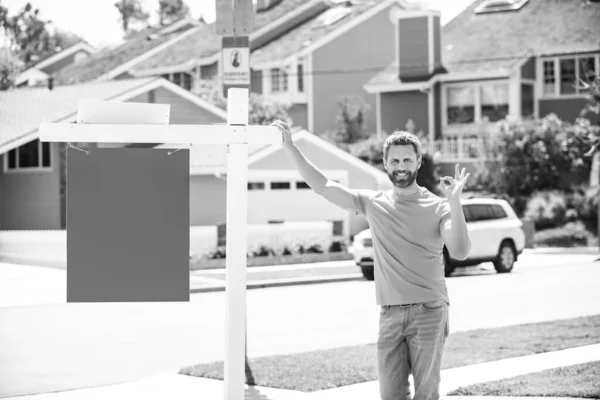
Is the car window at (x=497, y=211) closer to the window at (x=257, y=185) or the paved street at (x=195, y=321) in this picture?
the paved street at (x=195, y=321)

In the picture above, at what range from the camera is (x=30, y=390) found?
10.0 metres

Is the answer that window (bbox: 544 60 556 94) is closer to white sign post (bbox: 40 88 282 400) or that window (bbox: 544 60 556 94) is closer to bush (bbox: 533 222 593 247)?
bush (bbox: 533 222 593 247)

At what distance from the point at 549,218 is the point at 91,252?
33225mm

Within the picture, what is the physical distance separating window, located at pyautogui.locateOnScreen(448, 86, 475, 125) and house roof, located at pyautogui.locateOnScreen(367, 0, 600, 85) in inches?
42.4

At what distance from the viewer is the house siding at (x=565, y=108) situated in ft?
148

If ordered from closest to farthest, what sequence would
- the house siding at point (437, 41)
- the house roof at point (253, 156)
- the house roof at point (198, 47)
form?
the house roof at point (253, 156), the house siding at point (437, 41), the house roof at point (198, 47)

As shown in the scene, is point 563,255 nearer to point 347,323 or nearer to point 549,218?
point 549,218

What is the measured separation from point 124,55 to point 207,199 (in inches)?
1083

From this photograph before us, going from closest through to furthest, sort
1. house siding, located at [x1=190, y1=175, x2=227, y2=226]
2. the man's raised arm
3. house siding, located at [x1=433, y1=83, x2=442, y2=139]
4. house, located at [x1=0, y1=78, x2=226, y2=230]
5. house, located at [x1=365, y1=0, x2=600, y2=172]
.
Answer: the man's raised arm, house siding, located at [x1=190, y1=175, x2=227, y2=226], house, located at [x1=0, y1=78, x2=226, y2=230], house, located at [x1=365, y1=0, x2=600, y2=172], house siding, located at [x1=433, y1=83, x2=442, y2=139]

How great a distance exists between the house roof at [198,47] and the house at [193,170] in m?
17.1

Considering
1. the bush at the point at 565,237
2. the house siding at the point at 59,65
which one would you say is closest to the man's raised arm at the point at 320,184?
the bush at the point at 565,237

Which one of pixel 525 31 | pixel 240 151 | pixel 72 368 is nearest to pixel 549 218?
pixel 525 31

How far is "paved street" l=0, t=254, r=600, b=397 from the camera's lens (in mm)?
11617

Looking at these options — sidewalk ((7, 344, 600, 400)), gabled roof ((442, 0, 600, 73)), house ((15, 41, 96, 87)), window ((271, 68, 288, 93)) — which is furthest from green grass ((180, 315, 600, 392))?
house ((15, 41, 96, 87))
